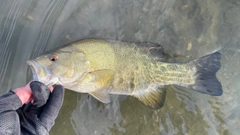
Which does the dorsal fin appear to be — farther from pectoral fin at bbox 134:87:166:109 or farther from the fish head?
the fish head

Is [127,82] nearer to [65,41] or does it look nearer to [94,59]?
[94,59]

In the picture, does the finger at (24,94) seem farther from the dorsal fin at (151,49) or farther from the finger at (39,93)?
the dorsal fin at (151,49)

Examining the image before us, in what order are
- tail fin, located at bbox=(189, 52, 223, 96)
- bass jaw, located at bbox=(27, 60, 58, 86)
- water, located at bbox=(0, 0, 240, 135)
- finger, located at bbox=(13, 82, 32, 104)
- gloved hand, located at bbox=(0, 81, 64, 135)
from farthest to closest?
water, located at bbox=(0, 0, 240, 135)
tail fin, located at bbox=(189, 52, 223, 96)
bass jaw, located at bbox=(27, 60, 58, 86)
finger, located at bbox=(13, 82, 32, 104)
gloved hand, located at bbox=(0, 81, 64, 135)

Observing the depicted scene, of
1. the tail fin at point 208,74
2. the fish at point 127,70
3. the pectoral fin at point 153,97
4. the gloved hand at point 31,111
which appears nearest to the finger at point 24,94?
the gloved hand at point 31,111

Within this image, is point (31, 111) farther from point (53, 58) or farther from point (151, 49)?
point (151, 49)

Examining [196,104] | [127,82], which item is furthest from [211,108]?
[127,82]

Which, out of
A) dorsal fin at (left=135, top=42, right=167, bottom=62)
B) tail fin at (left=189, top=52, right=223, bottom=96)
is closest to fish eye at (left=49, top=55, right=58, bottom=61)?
dorsal fin at (left=135, top=42, right=167, bottom=62)

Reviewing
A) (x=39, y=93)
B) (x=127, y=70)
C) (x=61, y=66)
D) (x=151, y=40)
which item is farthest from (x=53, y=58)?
Answer: (x=151, y=40)

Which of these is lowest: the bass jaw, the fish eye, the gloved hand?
the gloved hand
